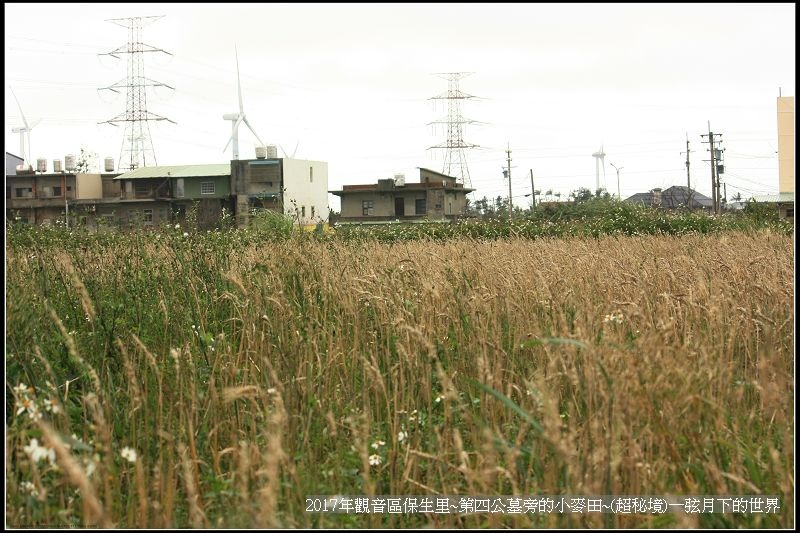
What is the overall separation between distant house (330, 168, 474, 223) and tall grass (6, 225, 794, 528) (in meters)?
58.7

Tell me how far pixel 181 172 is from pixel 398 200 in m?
18.4

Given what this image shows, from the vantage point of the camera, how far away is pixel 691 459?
3.11 m

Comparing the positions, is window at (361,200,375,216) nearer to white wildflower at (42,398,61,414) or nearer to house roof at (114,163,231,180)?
house roof at (114,163,231,180)

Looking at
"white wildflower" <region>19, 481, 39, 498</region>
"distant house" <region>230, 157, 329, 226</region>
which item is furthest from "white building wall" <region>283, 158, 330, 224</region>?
"white wildflower" <region>19, 481, 39, 498</region>

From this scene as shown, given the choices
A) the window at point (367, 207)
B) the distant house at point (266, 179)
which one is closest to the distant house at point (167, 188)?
the distant house at point (266, 179)

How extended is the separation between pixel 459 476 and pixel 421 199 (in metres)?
63.5

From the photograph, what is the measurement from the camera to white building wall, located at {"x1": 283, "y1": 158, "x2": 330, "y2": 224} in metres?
67.2

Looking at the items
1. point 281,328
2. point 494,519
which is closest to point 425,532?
point 494,519

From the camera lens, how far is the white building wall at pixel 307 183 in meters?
67.2

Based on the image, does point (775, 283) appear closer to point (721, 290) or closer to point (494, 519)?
point (721, 290)

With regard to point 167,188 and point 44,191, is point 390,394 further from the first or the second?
point 44,191

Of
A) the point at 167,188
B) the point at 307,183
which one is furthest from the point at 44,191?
the point at 307,183

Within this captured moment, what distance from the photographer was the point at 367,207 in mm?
68812

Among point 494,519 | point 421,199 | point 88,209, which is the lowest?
point 494,519
